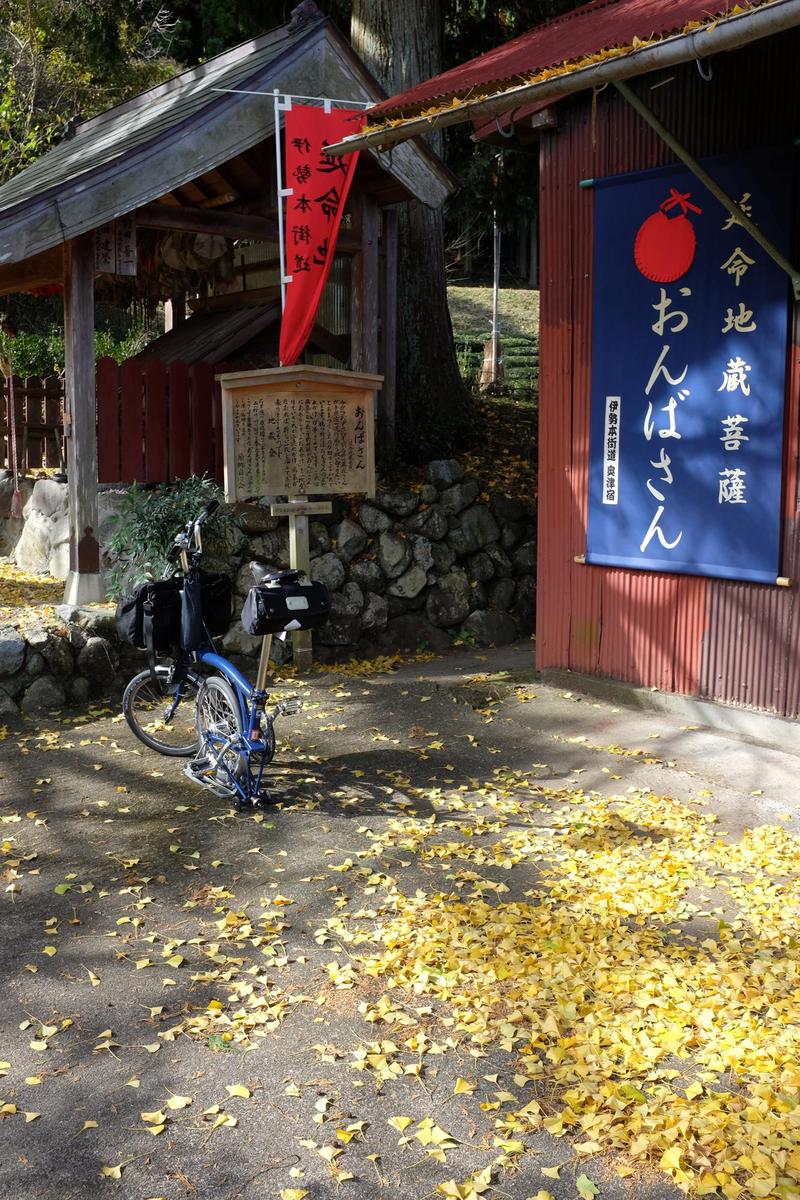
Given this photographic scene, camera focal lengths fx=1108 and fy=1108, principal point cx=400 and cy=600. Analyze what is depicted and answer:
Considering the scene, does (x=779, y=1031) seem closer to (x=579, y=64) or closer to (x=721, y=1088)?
(x=721, y=1088)

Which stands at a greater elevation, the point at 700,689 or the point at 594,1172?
the point at 700,689

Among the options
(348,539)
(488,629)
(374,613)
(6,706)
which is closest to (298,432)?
(348,539)

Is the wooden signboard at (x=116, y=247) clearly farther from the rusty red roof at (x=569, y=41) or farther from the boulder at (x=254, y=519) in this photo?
the rusty red roof at (x=569, y=41)

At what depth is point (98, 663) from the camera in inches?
365

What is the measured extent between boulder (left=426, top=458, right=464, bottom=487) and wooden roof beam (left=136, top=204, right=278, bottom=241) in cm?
276

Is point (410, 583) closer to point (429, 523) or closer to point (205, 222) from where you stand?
point (429, 523)

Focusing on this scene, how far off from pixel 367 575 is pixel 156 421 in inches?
96.3

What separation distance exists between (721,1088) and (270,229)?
916 centimetres

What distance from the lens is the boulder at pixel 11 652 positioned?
8.74 m

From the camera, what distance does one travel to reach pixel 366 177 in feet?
35.8

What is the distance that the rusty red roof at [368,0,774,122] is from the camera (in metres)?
5.65

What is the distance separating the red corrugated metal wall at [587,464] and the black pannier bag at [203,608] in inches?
117

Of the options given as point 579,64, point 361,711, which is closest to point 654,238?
point 579,64

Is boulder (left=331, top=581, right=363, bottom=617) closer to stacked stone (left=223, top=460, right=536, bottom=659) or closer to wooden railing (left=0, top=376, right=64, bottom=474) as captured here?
stacked stone (left=223, top=460, right=536, bottom=659)
